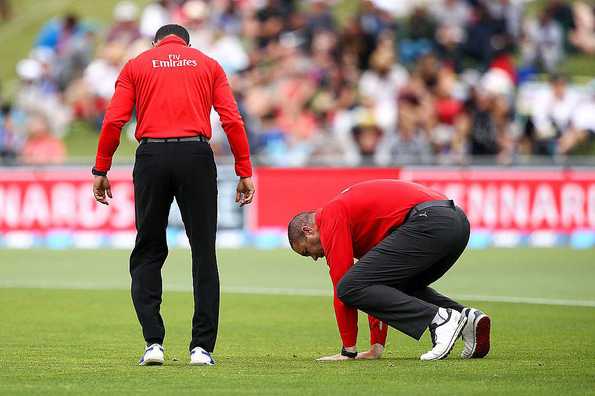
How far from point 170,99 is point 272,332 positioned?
13.3ft

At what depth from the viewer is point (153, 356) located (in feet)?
32.6

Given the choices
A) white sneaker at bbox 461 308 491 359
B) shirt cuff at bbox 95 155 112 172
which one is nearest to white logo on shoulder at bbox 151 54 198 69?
shirt cuff at bbox 95 155 112 172

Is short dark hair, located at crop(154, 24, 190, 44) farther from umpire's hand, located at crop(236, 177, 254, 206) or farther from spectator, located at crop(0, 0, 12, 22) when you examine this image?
spectator, located at crop(0, 0, 12, 22)

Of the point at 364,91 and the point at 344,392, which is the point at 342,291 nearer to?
the point at 344,392

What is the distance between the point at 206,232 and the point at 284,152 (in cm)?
1682

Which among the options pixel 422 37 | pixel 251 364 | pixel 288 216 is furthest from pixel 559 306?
pixel 422 37

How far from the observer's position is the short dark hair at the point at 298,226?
10.0 meters

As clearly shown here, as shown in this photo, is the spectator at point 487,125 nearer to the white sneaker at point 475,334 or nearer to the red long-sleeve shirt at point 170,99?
the white sneaker at point 475,334

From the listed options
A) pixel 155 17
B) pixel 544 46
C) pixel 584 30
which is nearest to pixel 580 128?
pixel 544 46

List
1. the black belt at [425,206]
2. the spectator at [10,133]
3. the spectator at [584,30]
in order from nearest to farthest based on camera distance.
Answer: the black belt at [425,206]
the spectator at [10,133]
the spectator at [584,30]

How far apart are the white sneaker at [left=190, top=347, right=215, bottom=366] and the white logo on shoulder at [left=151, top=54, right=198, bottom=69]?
195cm

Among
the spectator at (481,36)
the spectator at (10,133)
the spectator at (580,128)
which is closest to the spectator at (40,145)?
the spectator at (10,133)

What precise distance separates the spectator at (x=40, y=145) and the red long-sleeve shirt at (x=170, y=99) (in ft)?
55.8

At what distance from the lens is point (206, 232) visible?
9.86m
